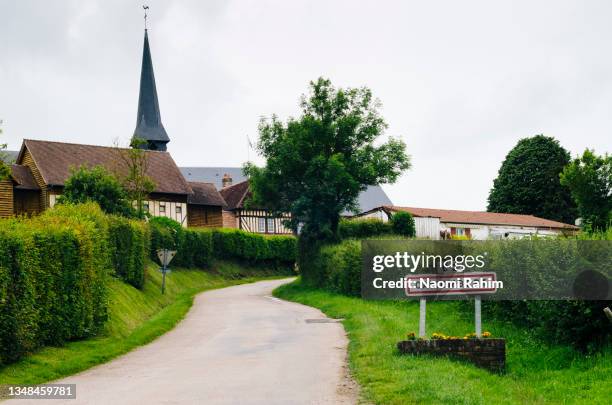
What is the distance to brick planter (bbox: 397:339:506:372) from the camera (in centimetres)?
1641

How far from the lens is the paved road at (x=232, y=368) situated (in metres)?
12.9

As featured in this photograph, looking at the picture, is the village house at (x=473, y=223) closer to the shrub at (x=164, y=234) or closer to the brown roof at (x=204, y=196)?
the brown roof at (x=204, y=196)

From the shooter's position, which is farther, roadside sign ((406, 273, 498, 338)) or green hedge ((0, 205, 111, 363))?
roadside sign ((406, 273, 498, 338))

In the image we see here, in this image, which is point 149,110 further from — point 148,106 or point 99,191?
point 99,191

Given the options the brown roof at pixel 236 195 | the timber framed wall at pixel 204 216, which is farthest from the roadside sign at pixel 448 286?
the brown roof at pixel 236 195

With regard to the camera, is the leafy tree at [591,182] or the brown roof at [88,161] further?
the brown roof at [88,161]

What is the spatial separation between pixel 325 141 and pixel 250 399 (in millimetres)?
36781

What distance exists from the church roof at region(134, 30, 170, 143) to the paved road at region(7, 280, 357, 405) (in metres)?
59.7

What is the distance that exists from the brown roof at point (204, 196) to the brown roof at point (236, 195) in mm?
2937

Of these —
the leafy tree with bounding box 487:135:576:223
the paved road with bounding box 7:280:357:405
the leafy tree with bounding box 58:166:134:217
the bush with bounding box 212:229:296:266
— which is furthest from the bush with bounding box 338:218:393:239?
the leafy tree with bounding box 487:135:576:223

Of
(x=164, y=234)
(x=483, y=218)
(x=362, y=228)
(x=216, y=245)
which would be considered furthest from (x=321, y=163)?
(x=483, y=218)

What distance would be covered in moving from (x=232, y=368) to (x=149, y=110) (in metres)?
72.7

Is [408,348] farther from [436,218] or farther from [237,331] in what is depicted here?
[436,218]

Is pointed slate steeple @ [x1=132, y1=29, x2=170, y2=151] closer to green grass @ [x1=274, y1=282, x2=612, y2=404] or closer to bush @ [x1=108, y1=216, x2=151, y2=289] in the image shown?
bush @ [x1=108, y1=216, x2=151, y2=289]
